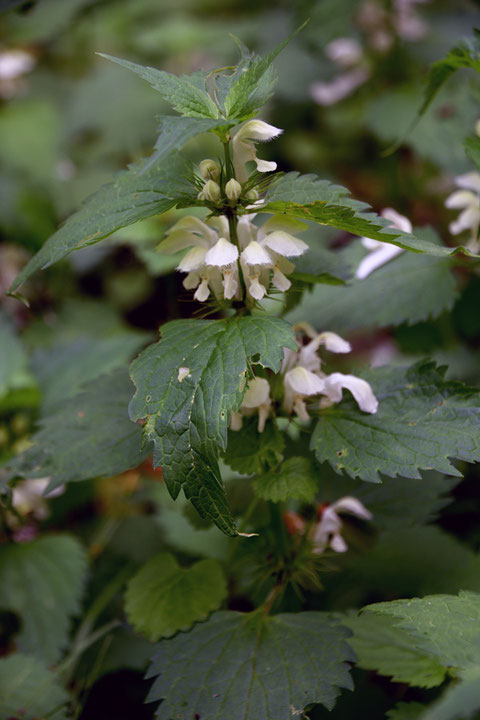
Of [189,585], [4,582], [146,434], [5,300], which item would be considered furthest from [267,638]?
[5,300]

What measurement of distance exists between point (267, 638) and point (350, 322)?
2.06ft

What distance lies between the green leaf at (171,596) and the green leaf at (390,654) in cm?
24

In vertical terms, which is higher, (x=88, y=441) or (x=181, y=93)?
(x=181, y=93)

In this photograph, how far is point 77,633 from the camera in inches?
58.9

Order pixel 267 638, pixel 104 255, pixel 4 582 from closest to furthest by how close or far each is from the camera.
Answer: pixel 267 638 → pixel 4 582 → pixel 104 255

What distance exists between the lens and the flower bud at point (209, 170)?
3.13 feet

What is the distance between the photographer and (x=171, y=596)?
1.17 meters

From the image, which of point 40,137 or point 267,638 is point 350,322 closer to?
point 267,638

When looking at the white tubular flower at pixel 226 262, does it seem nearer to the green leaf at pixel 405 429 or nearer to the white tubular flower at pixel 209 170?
the white tubular flower at pixel 209 170

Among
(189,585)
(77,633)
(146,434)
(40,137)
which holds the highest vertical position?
(146,434)

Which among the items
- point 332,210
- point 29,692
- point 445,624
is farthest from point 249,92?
point 29,692

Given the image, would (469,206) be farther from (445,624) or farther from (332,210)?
(445,624)

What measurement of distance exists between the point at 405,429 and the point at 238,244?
0.39 metres

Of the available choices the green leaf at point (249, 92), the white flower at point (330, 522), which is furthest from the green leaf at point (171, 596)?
the green leaf at point (249, 92)
